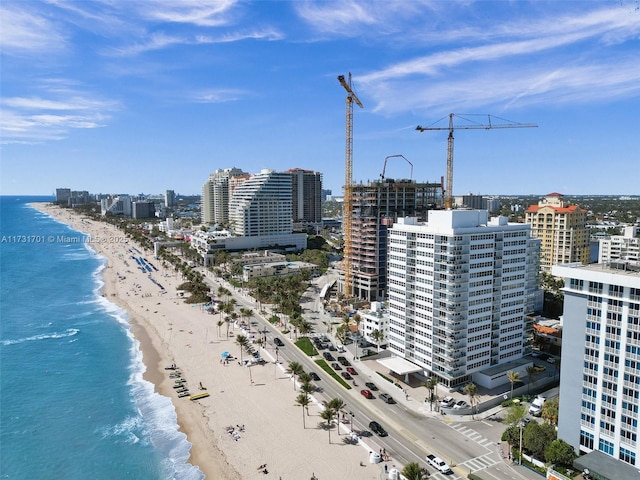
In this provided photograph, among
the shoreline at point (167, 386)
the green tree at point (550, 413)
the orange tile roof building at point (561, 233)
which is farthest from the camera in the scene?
the orange tile roof building at point (561, 233)

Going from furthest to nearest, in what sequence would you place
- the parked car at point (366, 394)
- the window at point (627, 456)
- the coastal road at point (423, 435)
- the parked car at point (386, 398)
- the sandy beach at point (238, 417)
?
the parked car at point (366, 394), the parked car at point (386, 398), the sandy beach at point (238, 417), the coastal road at point (423, 435), the window at point (627, 456)

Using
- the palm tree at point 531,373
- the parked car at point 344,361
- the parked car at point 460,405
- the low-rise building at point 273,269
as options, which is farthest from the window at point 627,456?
the low-rise building at point 273,269

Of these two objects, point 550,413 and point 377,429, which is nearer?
point 550,413

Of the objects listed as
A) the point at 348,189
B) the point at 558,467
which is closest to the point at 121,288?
the point at 348,189

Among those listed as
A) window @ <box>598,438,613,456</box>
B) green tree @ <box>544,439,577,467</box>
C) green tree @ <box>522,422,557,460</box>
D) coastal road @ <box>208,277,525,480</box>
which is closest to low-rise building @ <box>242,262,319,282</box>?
coastal road @ <box>208,277,525,480</box>

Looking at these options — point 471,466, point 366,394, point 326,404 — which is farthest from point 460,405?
point 326,404

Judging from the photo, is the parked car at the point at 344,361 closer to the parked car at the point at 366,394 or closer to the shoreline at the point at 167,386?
the parked car at the point at 366,394

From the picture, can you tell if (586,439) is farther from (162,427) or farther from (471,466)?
(162,427)
